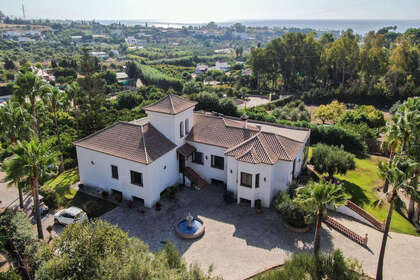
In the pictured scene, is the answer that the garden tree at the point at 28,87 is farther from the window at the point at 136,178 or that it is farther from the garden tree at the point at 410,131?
the garden tree at the point at 410,131

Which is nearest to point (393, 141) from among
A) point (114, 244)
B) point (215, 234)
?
point (215, 234)

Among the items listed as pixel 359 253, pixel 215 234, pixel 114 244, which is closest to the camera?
pixel 114 244

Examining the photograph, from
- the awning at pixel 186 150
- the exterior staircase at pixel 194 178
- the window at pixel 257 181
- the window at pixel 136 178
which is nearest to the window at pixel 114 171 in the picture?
the window at pixel 136 178

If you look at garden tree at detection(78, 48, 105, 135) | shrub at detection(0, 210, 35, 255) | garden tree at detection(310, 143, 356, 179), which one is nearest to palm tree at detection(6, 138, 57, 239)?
shrub at detection(0, 210, 35, 255)

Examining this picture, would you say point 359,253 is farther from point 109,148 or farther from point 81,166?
point 81,166

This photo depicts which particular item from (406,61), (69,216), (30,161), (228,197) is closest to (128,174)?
(69,216)

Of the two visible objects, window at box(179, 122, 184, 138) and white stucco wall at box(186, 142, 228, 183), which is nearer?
white stucco wall at box(186, 142, 228, 183)

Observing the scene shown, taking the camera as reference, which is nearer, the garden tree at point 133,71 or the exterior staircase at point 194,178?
the exterior staircase at point 194,178

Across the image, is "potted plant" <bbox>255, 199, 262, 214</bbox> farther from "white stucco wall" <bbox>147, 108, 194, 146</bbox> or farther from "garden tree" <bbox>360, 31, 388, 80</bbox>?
"garden tree" <bbox>360, 31, 388, 80</bbox>
